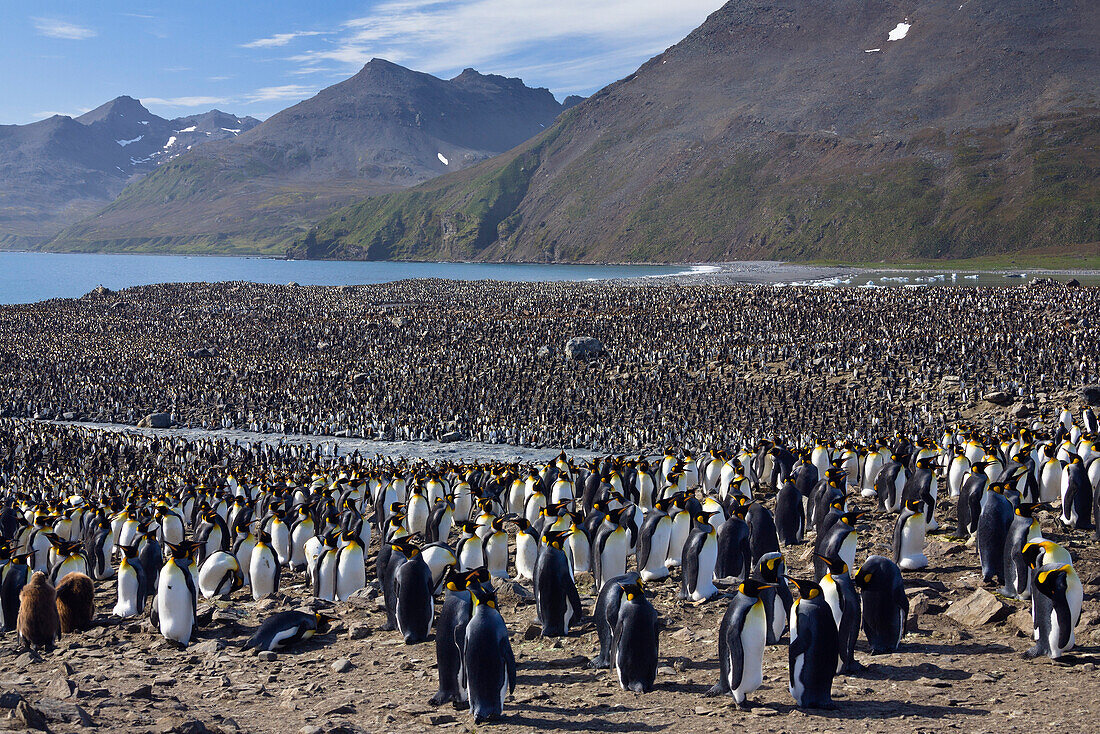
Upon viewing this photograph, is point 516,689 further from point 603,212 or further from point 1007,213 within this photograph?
point 603,212

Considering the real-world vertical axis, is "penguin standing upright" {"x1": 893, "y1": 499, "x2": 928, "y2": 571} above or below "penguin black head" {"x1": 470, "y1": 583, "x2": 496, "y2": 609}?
below

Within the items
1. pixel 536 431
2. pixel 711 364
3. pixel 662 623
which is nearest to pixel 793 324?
pixel 711 364

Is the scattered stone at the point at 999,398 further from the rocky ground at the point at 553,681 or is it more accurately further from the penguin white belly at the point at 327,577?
the penguin white belly at the point at 327,577

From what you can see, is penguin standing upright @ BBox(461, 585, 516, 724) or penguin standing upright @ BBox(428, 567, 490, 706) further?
penguin standing upright @ BBox(428, 567, 490, 706)

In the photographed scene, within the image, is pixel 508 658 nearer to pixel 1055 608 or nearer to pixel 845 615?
pixel 845 615

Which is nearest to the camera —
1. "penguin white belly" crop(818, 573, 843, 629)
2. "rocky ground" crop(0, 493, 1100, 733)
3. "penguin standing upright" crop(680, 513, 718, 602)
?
"rocky ground" crop(0, 493, 1100, 733)

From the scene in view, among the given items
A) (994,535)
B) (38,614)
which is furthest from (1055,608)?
(38,614)

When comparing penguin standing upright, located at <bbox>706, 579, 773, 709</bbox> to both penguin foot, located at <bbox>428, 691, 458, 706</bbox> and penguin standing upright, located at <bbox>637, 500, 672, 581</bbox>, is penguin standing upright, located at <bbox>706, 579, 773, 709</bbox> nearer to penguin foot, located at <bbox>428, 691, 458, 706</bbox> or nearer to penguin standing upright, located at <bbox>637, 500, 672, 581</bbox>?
penguin foot, located at <bbox>428, 691, 458, 706</bbox>

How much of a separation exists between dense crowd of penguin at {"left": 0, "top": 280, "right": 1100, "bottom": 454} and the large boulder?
613 mm

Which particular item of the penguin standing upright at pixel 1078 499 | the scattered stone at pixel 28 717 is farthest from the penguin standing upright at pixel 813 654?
the penguin standing upright at pixel 1078 499

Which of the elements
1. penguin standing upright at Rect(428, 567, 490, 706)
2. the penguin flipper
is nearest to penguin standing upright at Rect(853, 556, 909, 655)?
the penguin flipper

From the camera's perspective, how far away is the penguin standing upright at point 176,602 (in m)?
9.32

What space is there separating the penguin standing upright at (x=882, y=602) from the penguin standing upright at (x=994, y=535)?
8.11 feet

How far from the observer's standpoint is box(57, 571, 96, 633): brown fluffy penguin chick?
10125 millimetres
